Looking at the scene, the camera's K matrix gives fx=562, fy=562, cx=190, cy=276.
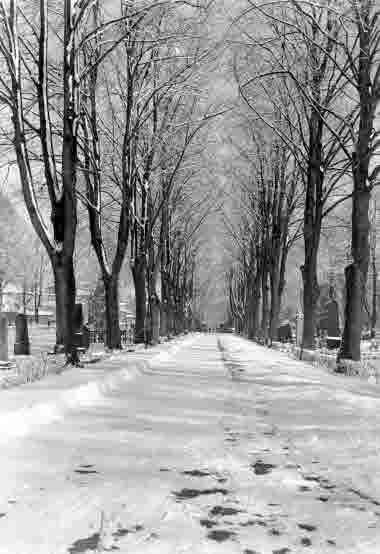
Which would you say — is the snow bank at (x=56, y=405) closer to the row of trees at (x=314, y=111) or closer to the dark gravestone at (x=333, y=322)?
the row of trees at (x=314, y=111)

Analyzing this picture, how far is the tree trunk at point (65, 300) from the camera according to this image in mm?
11672

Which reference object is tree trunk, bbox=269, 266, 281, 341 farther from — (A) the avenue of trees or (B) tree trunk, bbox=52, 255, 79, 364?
(B) tree trunk, bbox=52, 255, 79, 364

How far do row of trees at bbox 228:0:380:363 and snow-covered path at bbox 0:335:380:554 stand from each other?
23.2ft

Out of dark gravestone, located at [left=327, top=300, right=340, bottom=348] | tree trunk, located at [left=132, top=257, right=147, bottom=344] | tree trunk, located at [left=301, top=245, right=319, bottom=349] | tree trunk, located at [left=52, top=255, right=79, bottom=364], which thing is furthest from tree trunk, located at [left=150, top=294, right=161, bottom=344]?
tree trunk, located at [left=52, top=255, right=79, bottom=364]

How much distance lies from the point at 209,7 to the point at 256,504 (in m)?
13.7

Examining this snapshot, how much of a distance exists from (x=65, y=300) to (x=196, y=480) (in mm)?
8401

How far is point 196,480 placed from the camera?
379 centimetres

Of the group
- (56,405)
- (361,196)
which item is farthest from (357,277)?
(56,405)

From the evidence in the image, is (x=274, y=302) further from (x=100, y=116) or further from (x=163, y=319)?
(x=100, y=116)

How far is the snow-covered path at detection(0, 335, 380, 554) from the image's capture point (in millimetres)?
2725

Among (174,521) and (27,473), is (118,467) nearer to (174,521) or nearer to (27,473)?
(27,473)

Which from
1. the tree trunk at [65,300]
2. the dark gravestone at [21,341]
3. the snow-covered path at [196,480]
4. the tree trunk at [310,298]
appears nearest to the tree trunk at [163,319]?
the dark gravestone at [21,341]

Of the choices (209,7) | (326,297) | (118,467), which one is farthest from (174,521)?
(326,297)

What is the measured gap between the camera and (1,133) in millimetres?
15516
